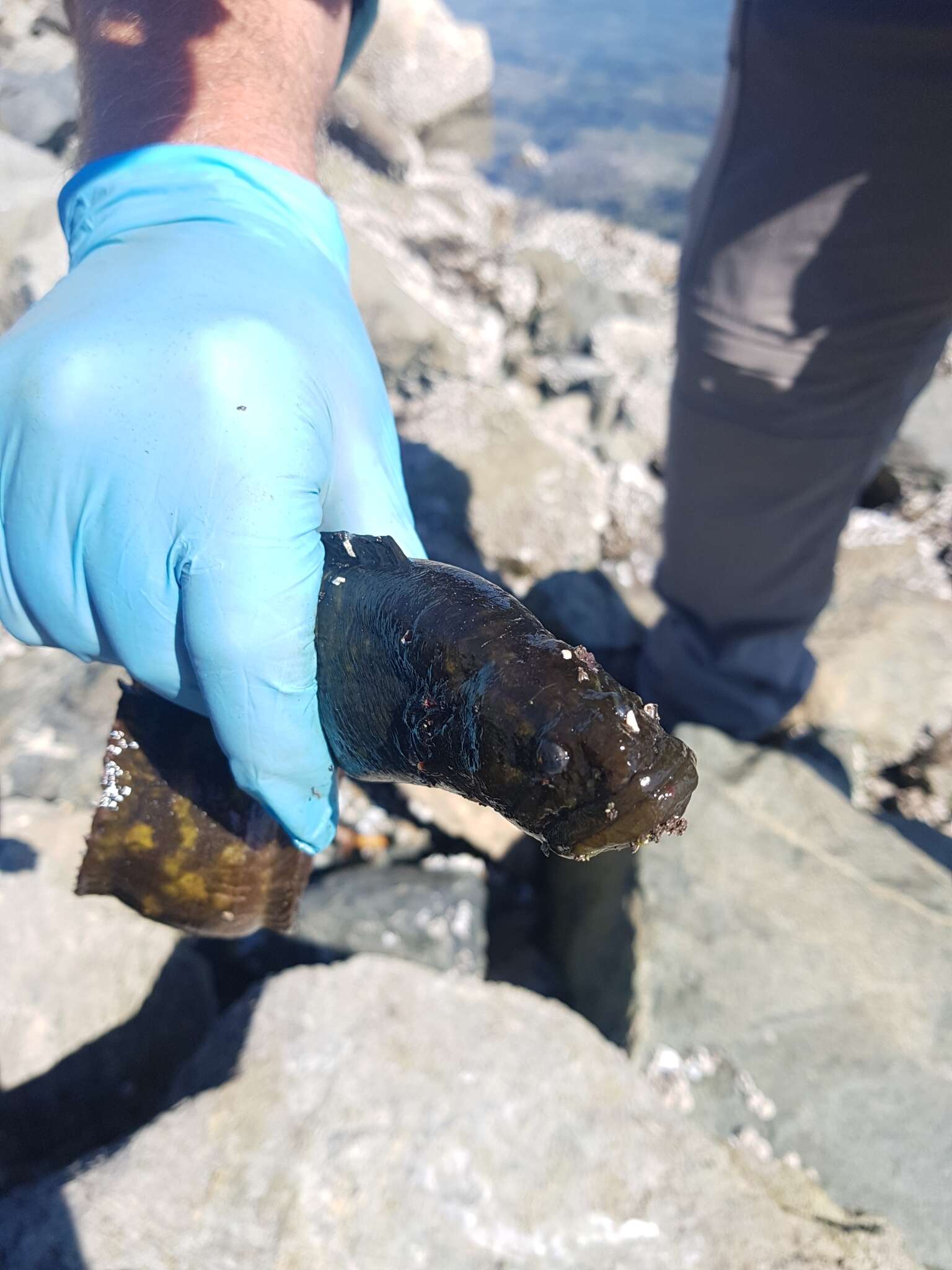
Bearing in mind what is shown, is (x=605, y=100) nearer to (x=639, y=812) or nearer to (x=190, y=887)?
(x=190, y=887)

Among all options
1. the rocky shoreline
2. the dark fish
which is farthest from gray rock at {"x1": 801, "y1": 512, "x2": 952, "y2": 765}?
the dark fish

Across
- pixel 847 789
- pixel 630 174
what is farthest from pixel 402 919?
pixel 630 174

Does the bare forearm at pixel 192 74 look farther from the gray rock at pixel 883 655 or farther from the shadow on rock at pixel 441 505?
the gray rock at pixel 883 655

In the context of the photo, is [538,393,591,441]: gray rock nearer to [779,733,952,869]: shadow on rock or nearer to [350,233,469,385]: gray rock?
[350,233,469,385]: gray rock

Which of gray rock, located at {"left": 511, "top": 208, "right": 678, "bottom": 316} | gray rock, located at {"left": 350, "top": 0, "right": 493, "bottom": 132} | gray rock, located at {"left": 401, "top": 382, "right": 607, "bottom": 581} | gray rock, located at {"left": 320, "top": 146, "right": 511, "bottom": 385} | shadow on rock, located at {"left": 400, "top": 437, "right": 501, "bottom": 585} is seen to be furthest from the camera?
gray rock, located at {"left": 350, "top": 0, "right": 493, "bottom": 132}

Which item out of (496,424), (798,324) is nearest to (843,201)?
(798,324)
